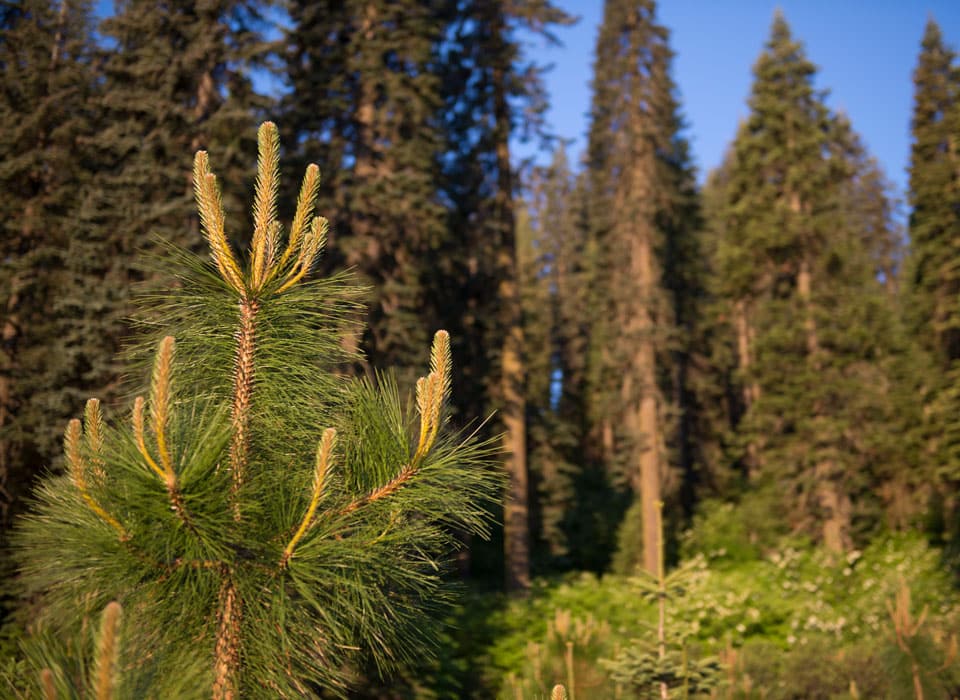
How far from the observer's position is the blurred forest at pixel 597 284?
1161 centimetres

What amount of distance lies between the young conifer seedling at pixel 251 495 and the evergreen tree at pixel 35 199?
10.2 meters

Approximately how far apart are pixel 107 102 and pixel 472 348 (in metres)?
9.30

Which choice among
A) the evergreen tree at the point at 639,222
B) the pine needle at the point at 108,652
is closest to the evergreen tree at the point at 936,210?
the evergreen tree at the point at 639,222

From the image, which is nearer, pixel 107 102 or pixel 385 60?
pixel 107 102

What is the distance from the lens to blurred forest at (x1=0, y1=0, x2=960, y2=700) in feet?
38.1

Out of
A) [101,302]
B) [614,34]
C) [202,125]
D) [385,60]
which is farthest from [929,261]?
[101,302]

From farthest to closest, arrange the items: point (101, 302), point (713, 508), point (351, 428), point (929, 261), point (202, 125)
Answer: point (713, 508) < point (929, 261) < point (202, 125) < point (101, 302) < point (351, 428)

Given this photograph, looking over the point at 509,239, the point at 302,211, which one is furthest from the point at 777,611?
the point at 302,211

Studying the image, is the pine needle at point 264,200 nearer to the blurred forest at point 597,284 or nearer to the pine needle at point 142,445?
the pine needle at point 142,445

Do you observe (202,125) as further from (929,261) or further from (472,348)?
(929,261)

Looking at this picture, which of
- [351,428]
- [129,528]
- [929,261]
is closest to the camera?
[129,528]

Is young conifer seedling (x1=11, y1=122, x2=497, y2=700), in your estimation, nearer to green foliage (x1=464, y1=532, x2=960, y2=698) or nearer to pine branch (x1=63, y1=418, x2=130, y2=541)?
pine branch (x1=63, y1=418, x2=130, y2=541)

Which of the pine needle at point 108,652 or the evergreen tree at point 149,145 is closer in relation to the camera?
the pine needle at point 108,652

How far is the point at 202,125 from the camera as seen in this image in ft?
41.0
